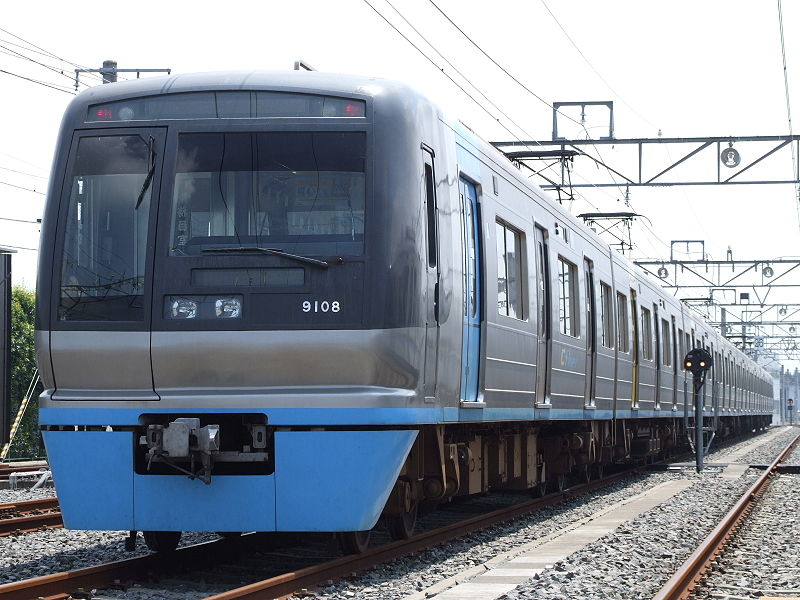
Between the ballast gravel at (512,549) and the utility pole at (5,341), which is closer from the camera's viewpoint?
the ballast gravel at (512,549)

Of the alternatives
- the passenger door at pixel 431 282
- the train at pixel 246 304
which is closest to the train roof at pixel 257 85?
the train at pixel 246 304

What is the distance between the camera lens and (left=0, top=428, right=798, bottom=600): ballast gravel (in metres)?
7.62

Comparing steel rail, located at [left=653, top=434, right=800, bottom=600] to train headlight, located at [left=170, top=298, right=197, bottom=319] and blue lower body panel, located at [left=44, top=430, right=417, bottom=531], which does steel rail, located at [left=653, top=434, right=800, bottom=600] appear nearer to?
blue lower body panel, located at [left=44, top=430, right=417, bottom=531]

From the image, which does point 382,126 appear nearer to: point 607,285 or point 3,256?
point 607,285

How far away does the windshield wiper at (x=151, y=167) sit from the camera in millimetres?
8062

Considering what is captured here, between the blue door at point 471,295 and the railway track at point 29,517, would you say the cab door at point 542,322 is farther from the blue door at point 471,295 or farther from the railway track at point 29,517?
the railway track at point 29,517

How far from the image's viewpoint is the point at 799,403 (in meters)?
158

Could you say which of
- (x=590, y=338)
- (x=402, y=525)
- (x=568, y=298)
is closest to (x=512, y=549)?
(x=402, y=525)

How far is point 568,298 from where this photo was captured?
13.6m

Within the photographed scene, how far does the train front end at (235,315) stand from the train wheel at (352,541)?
0.64 meters

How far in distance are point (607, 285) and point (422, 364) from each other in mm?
8703

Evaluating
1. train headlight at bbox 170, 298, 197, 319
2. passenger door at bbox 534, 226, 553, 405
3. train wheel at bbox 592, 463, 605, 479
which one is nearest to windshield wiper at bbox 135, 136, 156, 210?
train headlight at bbox 170, 298, 197, 319

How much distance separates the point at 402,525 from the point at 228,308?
7.63ft

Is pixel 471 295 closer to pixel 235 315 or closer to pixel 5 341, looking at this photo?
pixel 235 315
